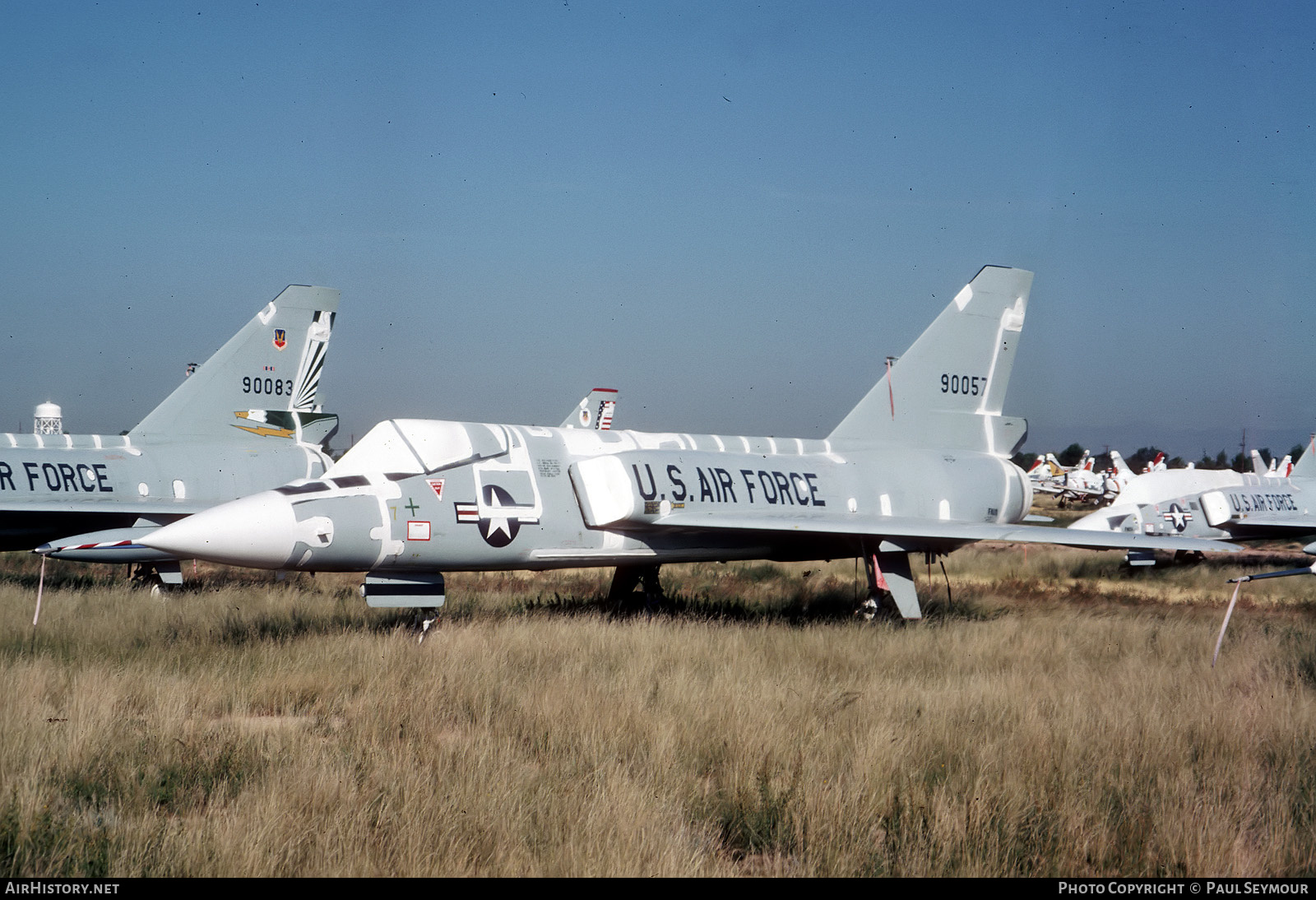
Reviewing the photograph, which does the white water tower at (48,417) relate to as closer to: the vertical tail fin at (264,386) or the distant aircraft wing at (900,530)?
the vertical tail fin at (264,386)

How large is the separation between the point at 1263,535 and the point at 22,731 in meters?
22.9

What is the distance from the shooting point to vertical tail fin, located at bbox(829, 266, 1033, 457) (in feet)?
48.0

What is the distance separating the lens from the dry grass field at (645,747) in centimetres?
496

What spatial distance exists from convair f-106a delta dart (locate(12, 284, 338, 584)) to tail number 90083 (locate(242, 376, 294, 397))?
0.7 inches

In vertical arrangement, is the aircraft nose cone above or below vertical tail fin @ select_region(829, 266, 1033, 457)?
below

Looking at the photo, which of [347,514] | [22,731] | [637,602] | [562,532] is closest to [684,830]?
[22,731]

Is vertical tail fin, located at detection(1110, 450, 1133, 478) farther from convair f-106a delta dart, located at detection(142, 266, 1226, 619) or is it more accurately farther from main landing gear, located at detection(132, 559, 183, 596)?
main landing gear, located at detection(132, 559, 183, 596)

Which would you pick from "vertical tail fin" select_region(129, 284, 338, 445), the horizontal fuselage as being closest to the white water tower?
"vertical tail fin" select_region(129, 284, 338, 445)

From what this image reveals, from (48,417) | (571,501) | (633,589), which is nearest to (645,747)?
(571,501)

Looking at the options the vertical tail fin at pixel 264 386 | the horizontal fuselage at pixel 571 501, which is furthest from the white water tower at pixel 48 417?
the horizontal fuselage at pixel 571 501

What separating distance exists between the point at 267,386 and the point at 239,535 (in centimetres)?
1040

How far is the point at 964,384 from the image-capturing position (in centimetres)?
1494

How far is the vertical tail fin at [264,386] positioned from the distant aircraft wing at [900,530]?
9.70 meters
